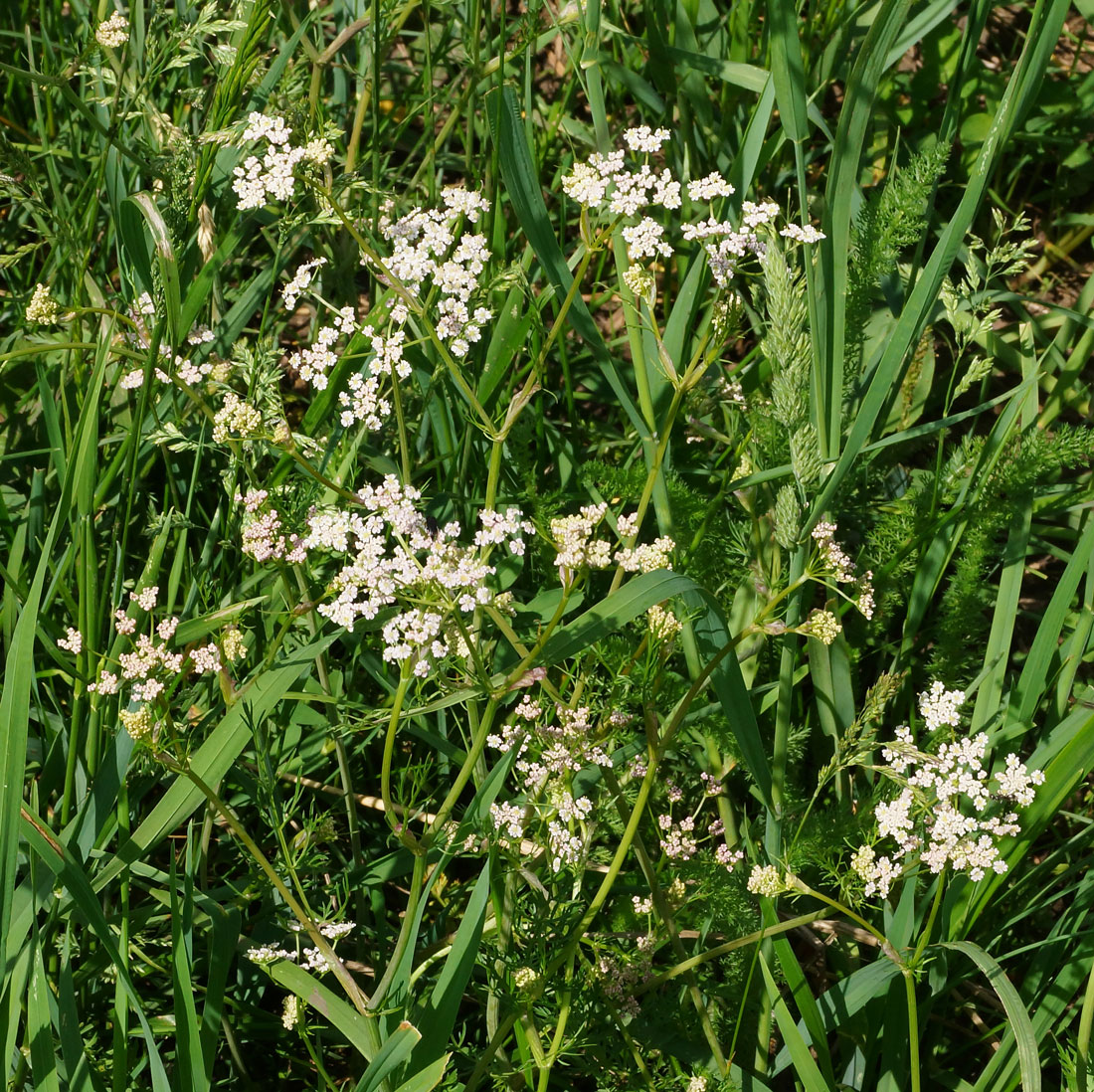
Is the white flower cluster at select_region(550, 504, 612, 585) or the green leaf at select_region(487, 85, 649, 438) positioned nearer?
the white flower cluster at select_region(550, 504, 612, 585)

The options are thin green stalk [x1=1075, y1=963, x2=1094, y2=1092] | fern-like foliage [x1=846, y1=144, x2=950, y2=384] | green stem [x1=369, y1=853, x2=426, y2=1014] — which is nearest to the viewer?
green stem [x1=369, y1=853, x2=426, y2=1014]

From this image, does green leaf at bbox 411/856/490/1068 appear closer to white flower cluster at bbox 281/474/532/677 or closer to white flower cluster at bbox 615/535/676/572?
white flower cluster at bbox 281/474/532/677

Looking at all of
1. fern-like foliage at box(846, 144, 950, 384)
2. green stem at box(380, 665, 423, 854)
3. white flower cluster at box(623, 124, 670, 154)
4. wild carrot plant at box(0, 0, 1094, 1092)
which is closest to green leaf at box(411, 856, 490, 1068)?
wild carrot plant at box(0, 0, 1094, 1092)

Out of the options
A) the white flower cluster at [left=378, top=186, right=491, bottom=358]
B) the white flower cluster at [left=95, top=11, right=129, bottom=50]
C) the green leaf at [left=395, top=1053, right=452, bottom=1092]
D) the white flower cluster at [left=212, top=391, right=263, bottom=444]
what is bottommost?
the green leaf at [left=395, top=1053, right=452, bottom=1092]

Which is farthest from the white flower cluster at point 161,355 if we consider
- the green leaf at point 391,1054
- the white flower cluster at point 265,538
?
the green leaf at point 391,1054

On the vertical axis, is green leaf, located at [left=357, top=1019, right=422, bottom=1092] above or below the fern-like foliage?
below

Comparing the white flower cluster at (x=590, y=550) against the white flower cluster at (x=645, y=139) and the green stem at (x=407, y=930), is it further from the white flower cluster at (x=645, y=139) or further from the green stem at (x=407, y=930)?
the white flower cluster at (x=645, y=139)

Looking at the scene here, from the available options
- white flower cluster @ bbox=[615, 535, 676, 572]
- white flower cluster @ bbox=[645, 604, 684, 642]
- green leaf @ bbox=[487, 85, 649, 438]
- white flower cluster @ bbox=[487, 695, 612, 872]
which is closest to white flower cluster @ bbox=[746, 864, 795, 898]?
white flower cluster @ bbox=[487, 695, 612, 872]

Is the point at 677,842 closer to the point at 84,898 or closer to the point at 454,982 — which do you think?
the point at 454,982

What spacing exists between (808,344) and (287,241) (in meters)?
1.45

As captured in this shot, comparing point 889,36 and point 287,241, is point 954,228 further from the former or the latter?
point 287,241

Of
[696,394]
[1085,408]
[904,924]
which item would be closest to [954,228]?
[696,394]

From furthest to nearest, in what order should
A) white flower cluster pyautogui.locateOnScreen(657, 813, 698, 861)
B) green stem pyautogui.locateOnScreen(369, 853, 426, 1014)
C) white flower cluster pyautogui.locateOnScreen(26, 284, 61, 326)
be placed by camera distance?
white flower cluster pyautogui.locateOnScreen(657, 813, 698, 861) → white flower cluster pyautogui.locateOnScreen(26, 284, 61, 326) → green stem pyautogui.locateOnScreen(369, 853, 426, 1014)

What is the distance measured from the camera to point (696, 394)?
87.0 inches
